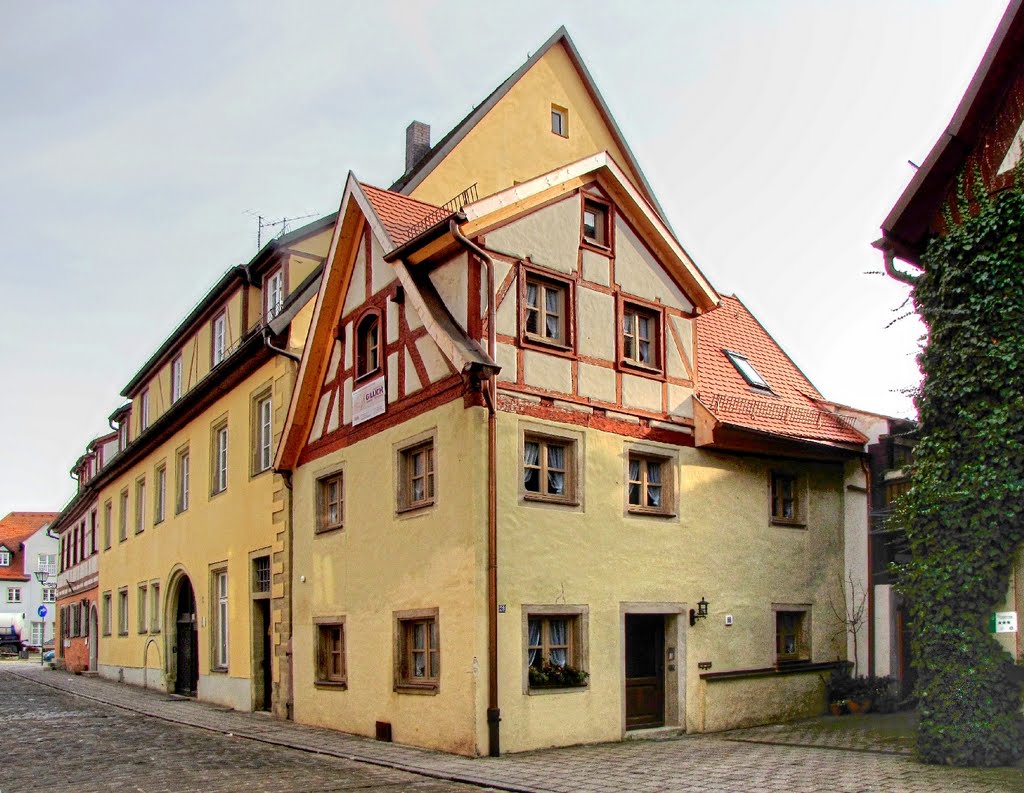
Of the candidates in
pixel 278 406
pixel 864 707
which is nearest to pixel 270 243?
pixel 278 406

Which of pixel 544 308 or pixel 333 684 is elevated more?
pixel 544 308

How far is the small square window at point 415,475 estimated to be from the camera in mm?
15883

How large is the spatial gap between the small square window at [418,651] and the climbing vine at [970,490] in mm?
6152

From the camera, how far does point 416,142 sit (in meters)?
26.0

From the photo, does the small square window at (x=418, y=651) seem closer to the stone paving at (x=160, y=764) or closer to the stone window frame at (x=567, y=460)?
the stone paving at (x=160, y=764)

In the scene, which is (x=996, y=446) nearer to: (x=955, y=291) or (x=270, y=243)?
(x=955, y=291)

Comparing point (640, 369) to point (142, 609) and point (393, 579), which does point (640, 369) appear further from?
point (142, 609)

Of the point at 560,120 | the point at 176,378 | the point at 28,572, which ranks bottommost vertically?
the point at 28,572

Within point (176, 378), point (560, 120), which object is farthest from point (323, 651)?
point (176, 378)

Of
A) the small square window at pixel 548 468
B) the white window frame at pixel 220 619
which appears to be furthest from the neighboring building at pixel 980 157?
the white window frame at pixel 220 619

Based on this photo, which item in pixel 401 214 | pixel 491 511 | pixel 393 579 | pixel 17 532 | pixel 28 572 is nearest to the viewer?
pixel 491 511

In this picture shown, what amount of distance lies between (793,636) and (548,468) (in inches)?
236

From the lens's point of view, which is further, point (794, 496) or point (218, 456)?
point (218, 456)

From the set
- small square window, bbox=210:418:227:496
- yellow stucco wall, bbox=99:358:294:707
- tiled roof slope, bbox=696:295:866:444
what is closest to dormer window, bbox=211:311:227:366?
yellow stucco wall, bbox=99:358:294:707
